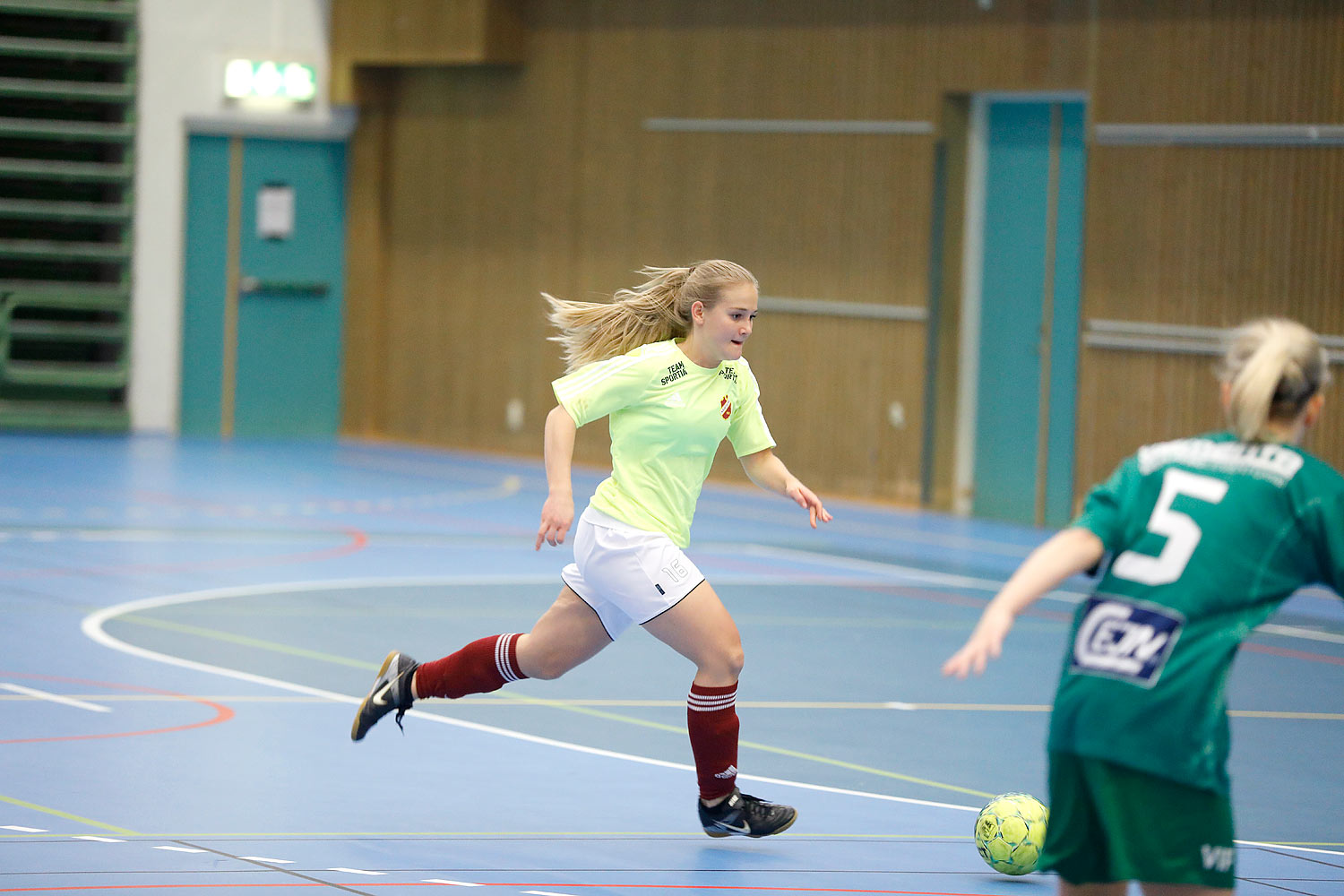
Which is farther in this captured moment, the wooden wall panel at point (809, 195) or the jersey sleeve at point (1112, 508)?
the wooden wall panel at point (809, 195)

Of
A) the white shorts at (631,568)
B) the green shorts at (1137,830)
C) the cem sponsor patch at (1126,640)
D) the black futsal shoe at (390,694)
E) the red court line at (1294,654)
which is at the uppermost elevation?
the cem sponsor patch at (1126,640)

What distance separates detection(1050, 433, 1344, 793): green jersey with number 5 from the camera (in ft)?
11.0

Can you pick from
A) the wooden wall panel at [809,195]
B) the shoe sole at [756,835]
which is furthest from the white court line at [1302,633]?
the shoe sole at [756,835]

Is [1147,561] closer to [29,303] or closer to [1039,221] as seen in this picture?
[1039,221]

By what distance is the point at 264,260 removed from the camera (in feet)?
60.8

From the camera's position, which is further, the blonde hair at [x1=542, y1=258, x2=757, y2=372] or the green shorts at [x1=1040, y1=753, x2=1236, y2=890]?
the blonde hair at [x1=542, y1=258, x2=757, y2=372]

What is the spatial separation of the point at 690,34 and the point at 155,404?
251 inches

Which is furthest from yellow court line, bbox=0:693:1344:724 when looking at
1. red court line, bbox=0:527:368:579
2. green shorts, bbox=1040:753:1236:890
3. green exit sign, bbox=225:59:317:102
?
green exit sign, bbox=225:59:317:102

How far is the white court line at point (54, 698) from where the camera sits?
7.00 metres

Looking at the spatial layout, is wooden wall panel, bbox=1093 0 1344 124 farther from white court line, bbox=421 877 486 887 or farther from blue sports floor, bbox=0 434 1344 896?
white court line, bbox=421 877 486 887

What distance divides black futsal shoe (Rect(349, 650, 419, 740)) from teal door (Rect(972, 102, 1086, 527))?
8933 millimetres

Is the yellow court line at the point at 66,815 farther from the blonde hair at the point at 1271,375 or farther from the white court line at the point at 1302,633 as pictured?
the white court line at the point at 1302,633

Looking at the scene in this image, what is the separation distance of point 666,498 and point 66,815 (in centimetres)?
196

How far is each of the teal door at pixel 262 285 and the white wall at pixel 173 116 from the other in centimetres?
16
